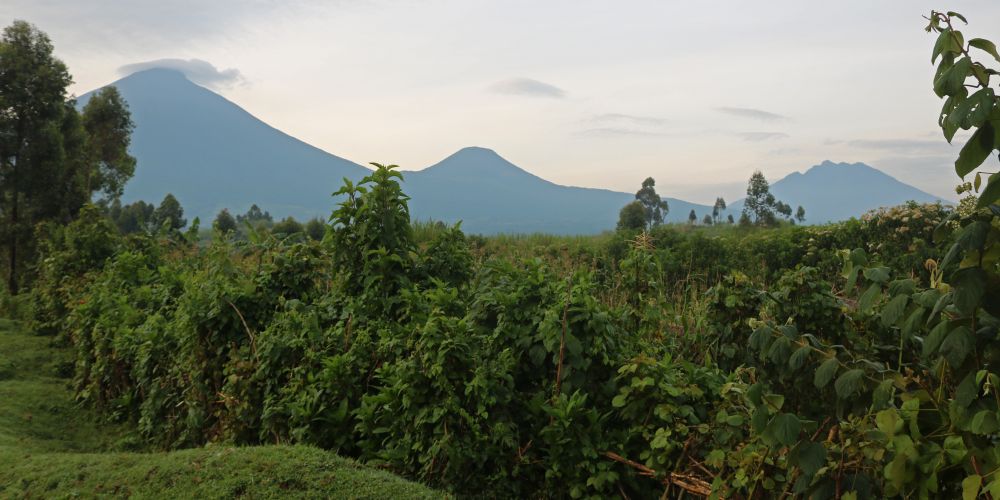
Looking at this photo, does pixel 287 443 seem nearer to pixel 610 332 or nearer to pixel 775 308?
pixel 610 332

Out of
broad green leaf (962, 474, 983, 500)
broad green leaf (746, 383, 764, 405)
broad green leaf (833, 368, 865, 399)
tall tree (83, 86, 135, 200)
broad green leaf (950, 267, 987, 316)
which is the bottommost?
broad green leaf (962, 474, 983, 500)

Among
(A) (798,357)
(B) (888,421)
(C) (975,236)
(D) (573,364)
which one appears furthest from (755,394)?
(D) (573,364)

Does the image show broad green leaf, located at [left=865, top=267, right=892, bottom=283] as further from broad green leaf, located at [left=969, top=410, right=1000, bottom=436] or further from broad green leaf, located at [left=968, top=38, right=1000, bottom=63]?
broad green leaf, located at [left=968, top=38, right=1000, bottom=63]

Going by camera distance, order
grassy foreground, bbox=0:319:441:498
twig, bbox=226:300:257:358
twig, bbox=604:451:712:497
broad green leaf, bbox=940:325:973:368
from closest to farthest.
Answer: broad green leaf, bbox=940:325:973:368, twig, bbox=604:451:712:497, grassy foreground, bbox=0:319:441:498, twig, bbox=226:300:257:358

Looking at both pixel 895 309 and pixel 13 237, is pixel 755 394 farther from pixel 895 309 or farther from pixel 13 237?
pixel 13 237

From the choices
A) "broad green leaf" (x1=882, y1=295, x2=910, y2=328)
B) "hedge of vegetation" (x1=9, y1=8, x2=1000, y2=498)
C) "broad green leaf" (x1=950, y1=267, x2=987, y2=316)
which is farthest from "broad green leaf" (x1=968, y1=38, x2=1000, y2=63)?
"broad green leaf" (x1=882, y1=295, x2=910, y2=328)

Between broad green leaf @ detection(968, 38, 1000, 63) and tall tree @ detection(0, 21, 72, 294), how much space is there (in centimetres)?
1835

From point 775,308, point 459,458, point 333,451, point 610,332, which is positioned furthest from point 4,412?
point 775,308

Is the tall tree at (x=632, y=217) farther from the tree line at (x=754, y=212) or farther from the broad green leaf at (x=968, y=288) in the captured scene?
the broad green leaf at (x=968, y=288)

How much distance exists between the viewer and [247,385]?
15.5 ft

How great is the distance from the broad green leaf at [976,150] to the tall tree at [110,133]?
27211 millimetres

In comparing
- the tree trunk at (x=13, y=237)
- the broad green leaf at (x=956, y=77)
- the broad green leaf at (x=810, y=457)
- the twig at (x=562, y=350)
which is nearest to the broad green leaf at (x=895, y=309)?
the broad green leaf at (x=810, y=457)

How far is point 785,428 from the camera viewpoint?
2135 millimetres

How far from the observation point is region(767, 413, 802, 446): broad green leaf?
6.95 feet
